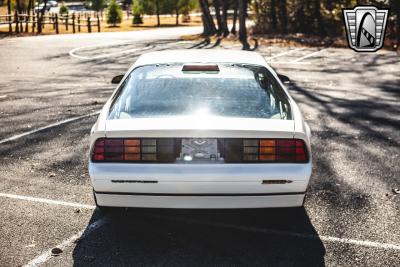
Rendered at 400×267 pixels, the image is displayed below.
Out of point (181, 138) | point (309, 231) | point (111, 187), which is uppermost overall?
point (181, 138)

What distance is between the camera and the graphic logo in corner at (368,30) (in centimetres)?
2242

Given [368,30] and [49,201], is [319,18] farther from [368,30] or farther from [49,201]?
[49,201]

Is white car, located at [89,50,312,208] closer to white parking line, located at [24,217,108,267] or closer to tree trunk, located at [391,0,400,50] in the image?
white parking line, located at [24,217,108,267]

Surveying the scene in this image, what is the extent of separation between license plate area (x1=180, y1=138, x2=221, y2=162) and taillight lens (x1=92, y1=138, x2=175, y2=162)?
0.12 m

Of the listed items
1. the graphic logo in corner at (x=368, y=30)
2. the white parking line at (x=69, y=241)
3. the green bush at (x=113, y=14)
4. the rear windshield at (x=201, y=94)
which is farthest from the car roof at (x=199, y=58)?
the green bush at (x=113, y=14)

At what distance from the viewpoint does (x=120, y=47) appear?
23844mm

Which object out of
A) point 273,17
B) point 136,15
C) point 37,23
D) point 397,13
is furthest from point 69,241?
point 136,15

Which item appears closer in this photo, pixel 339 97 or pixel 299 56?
pixel 339 97

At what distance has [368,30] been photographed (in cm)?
2247

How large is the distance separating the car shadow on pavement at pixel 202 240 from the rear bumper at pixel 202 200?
23cm

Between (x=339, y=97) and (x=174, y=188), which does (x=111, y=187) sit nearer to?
(x=174, y=188)

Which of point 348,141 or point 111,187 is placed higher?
point 111,187

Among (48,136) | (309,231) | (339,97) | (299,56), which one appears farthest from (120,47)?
(309,231)

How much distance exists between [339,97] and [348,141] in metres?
4.07
